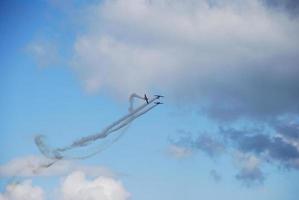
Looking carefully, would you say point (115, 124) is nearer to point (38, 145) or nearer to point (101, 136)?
point (101, 136)

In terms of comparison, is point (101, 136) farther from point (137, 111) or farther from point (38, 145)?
point (38, 145)

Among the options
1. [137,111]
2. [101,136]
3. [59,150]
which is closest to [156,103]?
[137,111]

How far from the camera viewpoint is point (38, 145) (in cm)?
19350

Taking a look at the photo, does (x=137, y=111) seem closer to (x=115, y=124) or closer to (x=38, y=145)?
(x=115, y=124)

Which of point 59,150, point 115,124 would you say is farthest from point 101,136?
point 59,150

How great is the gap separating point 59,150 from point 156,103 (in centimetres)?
3899

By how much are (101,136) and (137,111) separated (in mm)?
14878

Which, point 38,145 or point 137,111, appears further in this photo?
point 38,145

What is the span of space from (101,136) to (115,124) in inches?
246

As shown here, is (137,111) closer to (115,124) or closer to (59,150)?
(115,124)

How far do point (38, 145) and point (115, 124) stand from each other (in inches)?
1286

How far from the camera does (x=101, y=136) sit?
592 ft

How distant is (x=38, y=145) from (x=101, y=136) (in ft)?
90.8

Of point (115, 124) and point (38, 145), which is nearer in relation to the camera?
point (115, 124)
